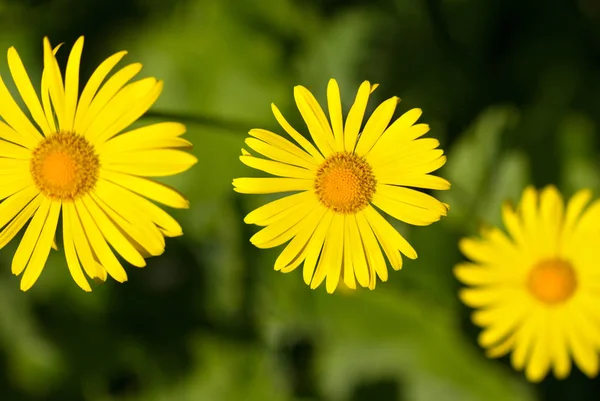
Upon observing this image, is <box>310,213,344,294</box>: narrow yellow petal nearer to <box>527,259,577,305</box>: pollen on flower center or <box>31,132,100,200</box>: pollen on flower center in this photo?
<box>31,132,100,200</box>: pollen on flower center

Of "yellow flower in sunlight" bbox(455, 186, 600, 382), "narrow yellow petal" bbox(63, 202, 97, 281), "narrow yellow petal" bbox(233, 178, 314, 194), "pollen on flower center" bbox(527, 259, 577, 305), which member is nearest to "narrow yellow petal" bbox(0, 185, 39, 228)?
"narrow yellow petal" bbox(63, 202, 97, 281)

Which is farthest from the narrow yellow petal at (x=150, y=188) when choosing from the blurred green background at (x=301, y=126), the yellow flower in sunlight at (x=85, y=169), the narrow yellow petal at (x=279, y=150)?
the blurred green background at (x=301, y=126)

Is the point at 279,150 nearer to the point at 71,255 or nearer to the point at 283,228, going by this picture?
the point at 283,228

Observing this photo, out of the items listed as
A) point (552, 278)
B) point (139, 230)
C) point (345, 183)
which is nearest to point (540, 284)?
point (552, 278)

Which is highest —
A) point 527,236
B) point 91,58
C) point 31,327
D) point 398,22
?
point 398,22

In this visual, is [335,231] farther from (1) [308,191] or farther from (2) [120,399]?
(2) [120,399]

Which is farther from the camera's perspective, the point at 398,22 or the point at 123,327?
the point at 123,327

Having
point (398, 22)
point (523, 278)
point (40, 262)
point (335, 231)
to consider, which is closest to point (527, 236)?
point (523, 278)
